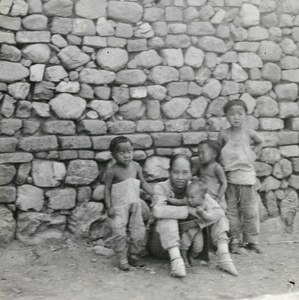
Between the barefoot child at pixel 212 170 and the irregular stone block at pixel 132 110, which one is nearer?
the barefoot child at pixel 212 170

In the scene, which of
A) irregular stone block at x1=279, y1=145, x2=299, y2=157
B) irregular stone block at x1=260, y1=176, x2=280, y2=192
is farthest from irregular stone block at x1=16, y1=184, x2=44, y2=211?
irregular stone block at x1=279, y1=145, x2=299, y2=157

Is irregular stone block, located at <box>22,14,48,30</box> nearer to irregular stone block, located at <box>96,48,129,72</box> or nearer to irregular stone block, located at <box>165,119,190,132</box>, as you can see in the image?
irregular stone block, located at <box>96,48,129,72</box>

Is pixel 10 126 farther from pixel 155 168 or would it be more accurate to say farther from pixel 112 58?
pixel 155 168

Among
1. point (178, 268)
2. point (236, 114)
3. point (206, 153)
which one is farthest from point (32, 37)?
point (178, 268)

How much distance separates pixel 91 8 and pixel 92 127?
1.18 metres

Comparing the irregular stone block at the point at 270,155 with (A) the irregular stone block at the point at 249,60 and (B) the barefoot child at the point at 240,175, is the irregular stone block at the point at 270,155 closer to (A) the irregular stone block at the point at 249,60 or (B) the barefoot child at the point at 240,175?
(B) the barefoot child at the point at 240,175

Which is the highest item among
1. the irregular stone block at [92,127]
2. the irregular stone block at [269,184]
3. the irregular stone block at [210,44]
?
the irregular stone block at [210,44]

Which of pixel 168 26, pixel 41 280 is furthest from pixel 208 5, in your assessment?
pixel 41 280

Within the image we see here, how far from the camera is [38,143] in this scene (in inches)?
172

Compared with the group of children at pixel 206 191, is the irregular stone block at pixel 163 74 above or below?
above

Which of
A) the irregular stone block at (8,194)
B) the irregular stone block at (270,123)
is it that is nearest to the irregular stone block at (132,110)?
the irregular stone block at (8,194)

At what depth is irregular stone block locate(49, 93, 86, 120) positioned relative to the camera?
14.6ft

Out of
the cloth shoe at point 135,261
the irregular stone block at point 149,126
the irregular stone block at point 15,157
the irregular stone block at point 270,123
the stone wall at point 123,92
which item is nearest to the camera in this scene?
the cloth shoe at point 135,261

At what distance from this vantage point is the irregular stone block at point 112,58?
4605 millimetres
